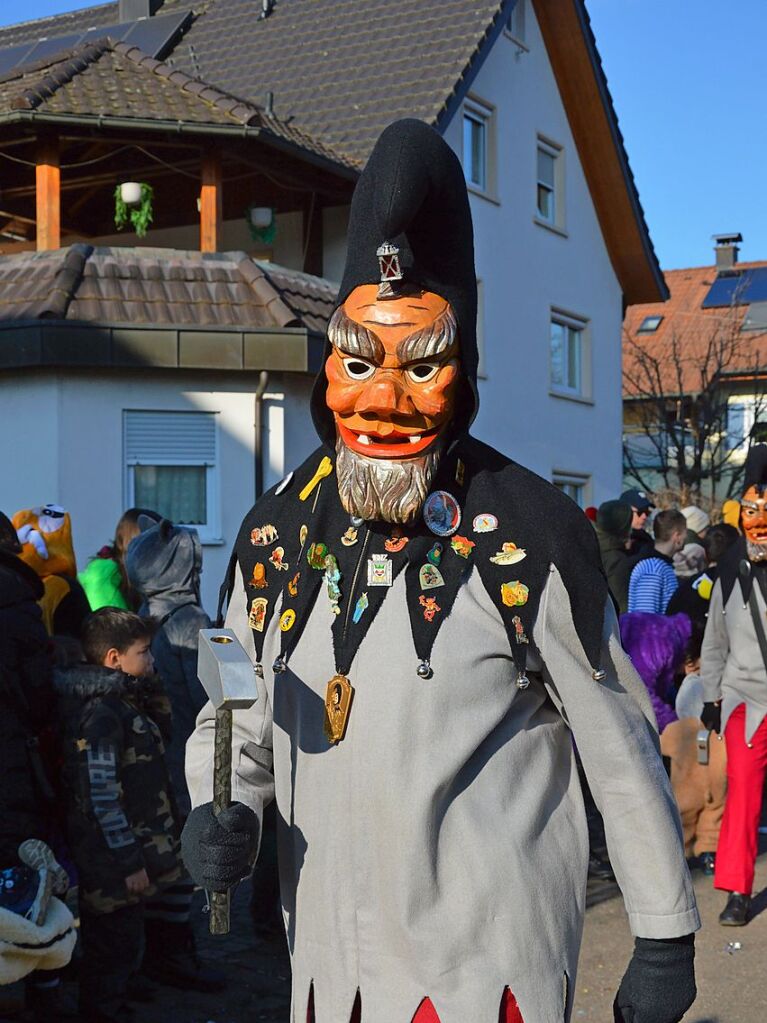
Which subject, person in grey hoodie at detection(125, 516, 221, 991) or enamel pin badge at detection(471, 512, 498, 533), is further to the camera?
person in grey hoodie at detection(125, 516, 221, 991)

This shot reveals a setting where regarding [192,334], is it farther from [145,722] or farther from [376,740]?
[376,740]

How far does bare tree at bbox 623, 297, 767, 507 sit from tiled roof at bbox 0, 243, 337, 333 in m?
13.0

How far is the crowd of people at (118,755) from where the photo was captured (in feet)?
15.5

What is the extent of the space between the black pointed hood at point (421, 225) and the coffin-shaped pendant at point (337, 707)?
0.50m

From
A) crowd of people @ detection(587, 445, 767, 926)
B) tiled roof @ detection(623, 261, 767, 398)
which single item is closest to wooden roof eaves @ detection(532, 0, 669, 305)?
tiled roof @ detection(623, 261, 767, 398)

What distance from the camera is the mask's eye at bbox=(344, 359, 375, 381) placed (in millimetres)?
2596

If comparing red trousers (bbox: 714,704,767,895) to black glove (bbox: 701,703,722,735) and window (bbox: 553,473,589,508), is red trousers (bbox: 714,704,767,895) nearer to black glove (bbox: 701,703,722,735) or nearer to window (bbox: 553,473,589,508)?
black glove (bbox: 701,703,722,735)

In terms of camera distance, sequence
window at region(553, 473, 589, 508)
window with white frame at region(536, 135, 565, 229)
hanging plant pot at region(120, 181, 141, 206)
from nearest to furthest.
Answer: hanging plant pot at region(120, 181, 141, 206) → window with white frame at region(536, 135, 565, 229) → window at region(553, 473, 589, 508)

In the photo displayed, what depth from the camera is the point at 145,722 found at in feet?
16.8

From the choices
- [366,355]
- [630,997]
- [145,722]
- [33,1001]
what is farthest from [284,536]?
[33,1001]

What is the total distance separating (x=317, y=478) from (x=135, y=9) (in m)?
21.4

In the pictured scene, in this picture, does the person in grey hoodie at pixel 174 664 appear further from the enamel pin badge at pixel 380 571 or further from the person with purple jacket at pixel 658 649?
the enamel pin badge at pixel 380 571

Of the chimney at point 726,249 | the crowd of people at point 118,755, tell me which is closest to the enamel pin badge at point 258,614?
the crowd of people at point 118,755

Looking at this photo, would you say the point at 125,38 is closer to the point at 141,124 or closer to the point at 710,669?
the point at 141,124
